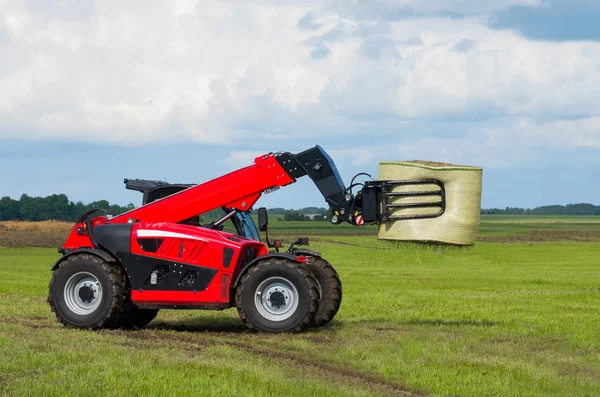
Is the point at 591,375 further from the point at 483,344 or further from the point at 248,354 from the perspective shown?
the point at 248,354

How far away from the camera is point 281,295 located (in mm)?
14430

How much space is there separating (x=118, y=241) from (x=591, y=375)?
25.9 ft

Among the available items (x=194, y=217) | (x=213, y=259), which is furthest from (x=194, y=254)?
(x=194, y=217)

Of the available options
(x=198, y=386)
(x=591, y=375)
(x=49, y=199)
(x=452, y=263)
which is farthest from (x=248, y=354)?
(x=49, y=199)

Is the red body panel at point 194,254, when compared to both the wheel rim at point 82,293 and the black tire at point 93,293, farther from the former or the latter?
the wheel rim at point 82,293

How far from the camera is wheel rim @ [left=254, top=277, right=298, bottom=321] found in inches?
566

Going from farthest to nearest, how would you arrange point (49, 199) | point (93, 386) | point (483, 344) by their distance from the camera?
point (49, 199) < point (483, 344) < point (93, 386)

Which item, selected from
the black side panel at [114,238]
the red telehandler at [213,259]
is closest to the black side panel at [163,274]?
the red telehandler at [213,259]

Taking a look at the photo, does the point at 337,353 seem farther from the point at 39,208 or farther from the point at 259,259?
the point at 39,208

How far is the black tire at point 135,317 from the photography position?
614 inches

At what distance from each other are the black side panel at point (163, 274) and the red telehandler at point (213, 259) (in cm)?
2

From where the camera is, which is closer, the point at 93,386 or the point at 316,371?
the point at 93,386

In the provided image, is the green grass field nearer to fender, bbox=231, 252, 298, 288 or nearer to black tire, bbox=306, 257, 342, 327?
black tire, bbox=306, 257, 342, 327

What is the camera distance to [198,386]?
9.91m
